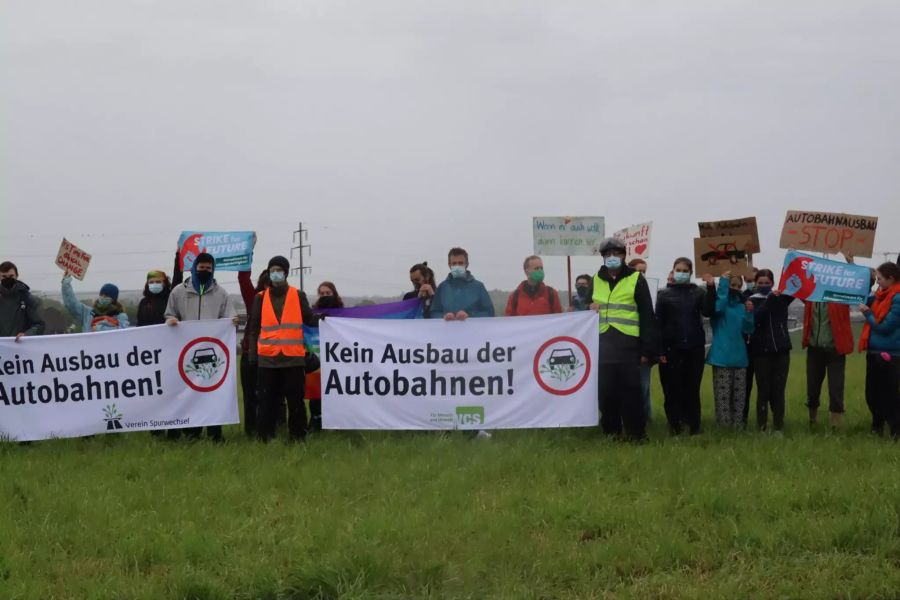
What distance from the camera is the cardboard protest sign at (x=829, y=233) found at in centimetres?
974

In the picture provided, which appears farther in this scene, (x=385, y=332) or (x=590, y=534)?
(x=385, y=332)

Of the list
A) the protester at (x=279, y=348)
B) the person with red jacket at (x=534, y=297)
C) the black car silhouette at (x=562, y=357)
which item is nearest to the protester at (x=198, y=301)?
the protester at (x=279, y=348)

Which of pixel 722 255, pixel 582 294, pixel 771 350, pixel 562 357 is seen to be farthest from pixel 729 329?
pixel 582 294

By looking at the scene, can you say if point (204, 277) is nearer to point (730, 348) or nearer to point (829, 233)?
point (730, 348)

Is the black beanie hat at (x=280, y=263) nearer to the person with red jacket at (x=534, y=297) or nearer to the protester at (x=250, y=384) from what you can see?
the protester at (x=250, y=384)

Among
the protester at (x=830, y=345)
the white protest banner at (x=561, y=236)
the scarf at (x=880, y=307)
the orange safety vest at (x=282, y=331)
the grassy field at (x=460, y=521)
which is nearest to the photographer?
the grassy field at (x=460, y=521)

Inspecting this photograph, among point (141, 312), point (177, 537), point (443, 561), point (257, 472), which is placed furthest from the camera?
point (141, 312)

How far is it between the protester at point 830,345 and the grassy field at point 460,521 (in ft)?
3.69

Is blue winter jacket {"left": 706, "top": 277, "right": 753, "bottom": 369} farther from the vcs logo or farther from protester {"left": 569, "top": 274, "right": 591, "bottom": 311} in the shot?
the vcs logo

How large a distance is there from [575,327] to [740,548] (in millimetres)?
3829

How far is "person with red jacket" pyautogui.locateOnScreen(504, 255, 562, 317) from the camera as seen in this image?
985 cm

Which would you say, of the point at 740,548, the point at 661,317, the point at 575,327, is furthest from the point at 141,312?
the point at 740,548

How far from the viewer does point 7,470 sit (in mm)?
7879

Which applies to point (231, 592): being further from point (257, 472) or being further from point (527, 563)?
point (257, 472)
